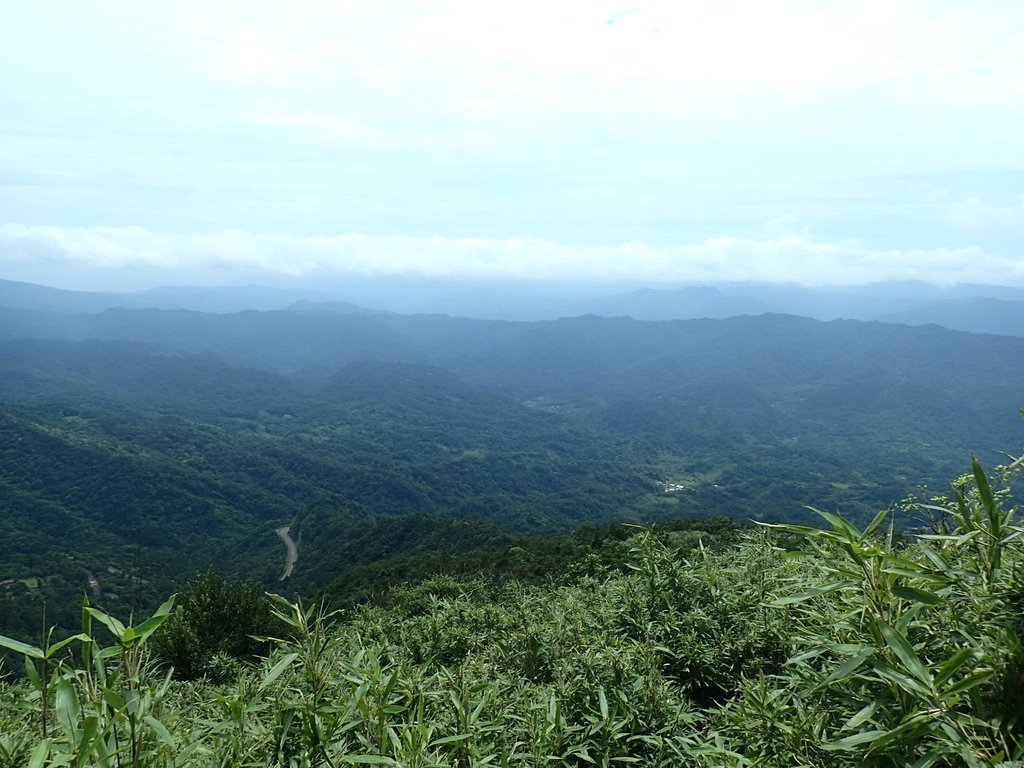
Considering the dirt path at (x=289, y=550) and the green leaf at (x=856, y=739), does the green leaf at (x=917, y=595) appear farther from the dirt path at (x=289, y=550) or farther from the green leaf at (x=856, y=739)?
the dirt path at (x=289, y=550)

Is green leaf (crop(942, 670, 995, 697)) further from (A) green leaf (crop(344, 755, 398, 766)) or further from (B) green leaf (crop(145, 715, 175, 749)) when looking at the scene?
(B) green leaf (crop(145, 715, 175, 749))

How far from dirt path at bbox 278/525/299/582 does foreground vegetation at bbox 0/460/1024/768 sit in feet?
260

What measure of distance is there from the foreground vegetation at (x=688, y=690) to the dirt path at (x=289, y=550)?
79.3 meters

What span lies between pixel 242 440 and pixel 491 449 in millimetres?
78289

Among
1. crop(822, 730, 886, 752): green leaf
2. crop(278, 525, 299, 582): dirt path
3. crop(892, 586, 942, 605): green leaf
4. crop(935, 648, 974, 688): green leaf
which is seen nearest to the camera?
crop(935, 648, 974, 688): green leaf

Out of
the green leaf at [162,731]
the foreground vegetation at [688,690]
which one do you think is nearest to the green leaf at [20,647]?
the foreground vegetation at [688,690]

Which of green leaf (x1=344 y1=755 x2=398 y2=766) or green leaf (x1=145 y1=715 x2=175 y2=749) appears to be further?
green leaf (x1=344 y1=755 x2=398 y2=766)

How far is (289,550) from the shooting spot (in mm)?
88438

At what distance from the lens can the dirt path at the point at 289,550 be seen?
78062 millimetres

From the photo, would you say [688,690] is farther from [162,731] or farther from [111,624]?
[111,624]

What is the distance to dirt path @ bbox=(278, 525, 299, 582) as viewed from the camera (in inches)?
3073

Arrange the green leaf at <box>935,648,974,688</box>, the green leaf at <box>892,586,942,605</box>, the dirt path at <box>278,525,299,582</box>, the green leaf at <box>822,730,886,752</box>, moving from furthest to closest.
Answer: the dirt path at <box>278,525,299,582</box> < the green leaf at <box>892,586,942,605</box> < the green leaf at <box>822,730,886,752</box> < the green leaf at <box>935,648,974,688</box>

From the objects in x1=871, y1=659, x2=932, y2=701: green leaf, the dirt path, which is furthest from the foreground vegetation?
the dirt path

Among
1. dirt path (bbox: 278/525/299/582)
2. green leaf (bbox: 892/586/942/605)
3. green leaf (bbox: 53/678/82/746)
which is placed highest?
green leaf (bbox: 892/586/942/605)
